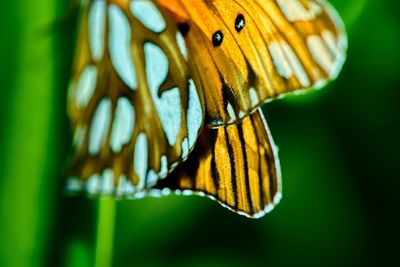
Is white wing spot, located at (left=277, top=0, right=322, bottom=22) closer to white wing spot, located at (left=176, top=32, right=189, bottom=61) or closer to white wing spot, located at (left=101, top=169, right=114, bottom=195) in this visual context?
white wing spot, located at (left=176, top=32, right=189, bottom=61)

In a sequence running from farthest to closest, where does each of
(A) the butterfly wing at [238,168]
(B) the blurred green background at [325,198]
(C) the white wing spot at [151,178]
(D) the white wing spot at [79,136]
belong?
(B) the blurred green background at [325,198] → (A) the butterfly wing at [238,168] → (C) the white wing spot at [151,178] → (D) the white wing spot at [79,136]

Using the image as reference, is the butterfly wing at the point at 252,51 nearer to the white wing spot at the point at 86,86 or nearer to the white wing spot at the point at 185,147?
the white wing spot at the point at 185,147

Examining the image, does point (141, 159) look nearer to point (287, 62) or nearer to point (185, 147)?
point (185, 147)

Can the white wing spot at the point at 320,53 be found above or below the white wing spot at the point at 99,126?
above

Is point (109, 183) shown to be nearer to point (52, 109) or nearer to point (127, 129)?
point (127, 129)

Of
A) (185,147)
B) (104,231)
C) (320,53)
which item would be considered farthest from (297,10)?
(104,231)

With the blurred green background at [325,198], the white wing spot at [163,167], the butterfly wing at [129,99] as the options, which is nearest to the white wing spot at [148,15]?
the butterfly wing at [129,99]

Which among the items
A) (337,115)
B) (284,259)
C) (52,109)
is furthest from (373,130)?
(52,109)
